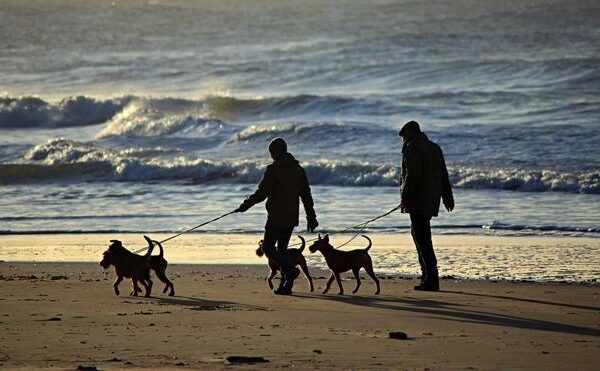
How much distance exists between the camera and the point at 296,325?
9016mm

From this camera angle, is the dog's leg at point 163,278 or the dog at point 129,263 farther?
the dog's leg at point 163,278

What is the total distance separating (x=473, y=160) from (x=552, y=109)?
7.61 metres

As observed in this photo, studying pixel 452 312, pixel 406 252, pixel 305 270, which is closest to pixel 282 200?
pixel 305 270

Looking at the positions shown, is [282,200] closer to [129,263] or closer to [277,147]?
[277,147]

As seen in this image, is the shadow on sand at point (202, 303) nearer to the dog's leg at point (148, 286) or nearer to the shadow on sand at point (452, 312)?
the dog's leg at point (148, 286)

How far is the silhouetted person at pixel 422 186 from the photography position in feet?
35.4

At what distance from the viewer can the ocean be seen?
1884 cm

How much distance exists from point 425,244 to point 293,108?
80.0 feet

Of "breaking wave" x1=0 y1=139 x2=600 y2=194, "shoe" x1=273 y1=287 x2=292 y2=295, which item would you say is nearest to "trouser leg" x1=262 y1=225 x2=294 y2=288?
"shoe" x1=273 y1=287 x2=292 y2=295

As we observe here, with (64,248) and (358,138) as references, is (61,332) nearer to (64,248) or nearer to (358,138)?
(64,248)

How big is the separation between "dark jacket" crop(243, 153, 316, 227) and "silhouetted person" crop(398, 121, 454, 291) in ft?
2.81

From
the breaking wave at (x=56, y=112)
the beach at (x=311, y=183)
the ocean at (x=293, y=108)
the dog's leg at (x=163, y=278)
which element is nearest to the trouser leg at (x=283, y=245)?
the beach at (x=311, y=183)

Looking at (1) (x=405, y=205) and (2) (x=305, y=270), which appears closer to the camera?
(1) (x=405, y=205)

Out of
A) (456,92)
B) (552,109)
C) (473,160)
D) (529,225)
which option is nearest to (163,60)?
(456,92)
